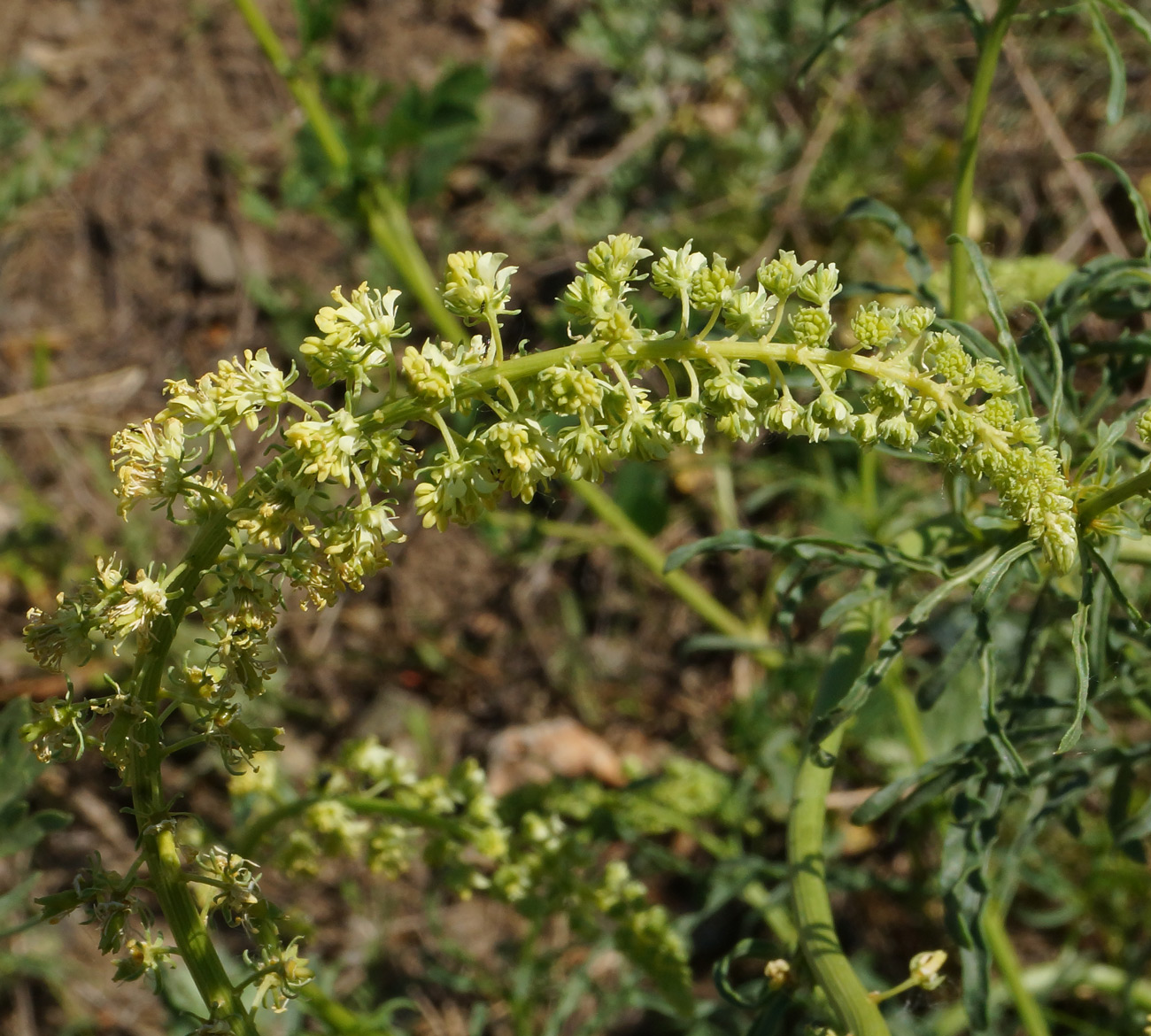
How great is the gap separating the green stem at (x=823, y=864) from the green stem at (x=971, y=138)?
688mm

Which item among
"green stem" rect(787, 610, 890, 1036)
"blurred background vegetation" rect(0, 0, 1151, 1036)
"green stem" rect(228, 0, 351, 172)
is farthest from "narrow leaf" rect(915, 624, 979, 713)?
"green stem" rect(228, 0, 351, 172)

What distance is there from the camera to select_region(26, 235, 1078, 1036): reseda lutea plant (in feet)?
5.16

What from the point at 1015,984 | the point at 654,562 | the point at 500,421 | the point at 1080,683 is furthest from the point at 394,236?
the point at 1015,984

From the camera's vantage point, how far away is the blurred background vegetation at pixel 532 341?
3594mm

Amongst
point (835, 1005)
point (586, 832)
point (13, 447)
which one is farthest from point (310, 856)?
point (13, 447)

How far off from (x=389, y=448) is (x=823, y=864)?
1080mm

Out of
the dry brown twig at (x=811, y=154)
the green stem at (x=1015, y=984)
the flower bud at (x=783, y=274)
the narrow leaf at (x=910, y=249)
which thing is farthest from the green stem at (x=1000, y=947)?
the dry brown twig at (x=811, y=154)

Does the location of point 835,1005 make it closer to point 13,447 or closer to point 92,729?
point 92,729

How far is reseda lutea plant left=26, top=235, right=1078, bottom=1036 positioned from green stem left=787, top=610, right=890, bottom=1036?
527 millimetres

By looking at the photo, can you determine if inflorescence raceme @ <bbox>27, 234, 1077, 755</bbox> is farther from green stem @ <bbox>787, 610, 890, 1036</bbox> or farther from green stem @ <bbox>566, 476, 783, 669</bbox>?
green stem @ <bbox>566, 476, 783, 669</bbox>

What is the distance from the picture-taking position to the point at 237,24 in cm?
544

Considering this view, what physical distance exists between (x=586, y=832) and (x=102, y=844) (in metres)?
2.27

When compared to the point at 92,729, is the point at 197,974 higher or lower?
lower

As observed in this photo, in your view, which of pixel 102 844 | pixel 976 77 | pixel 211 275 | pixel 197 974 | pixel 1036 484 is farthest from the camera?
pixel 211 275
